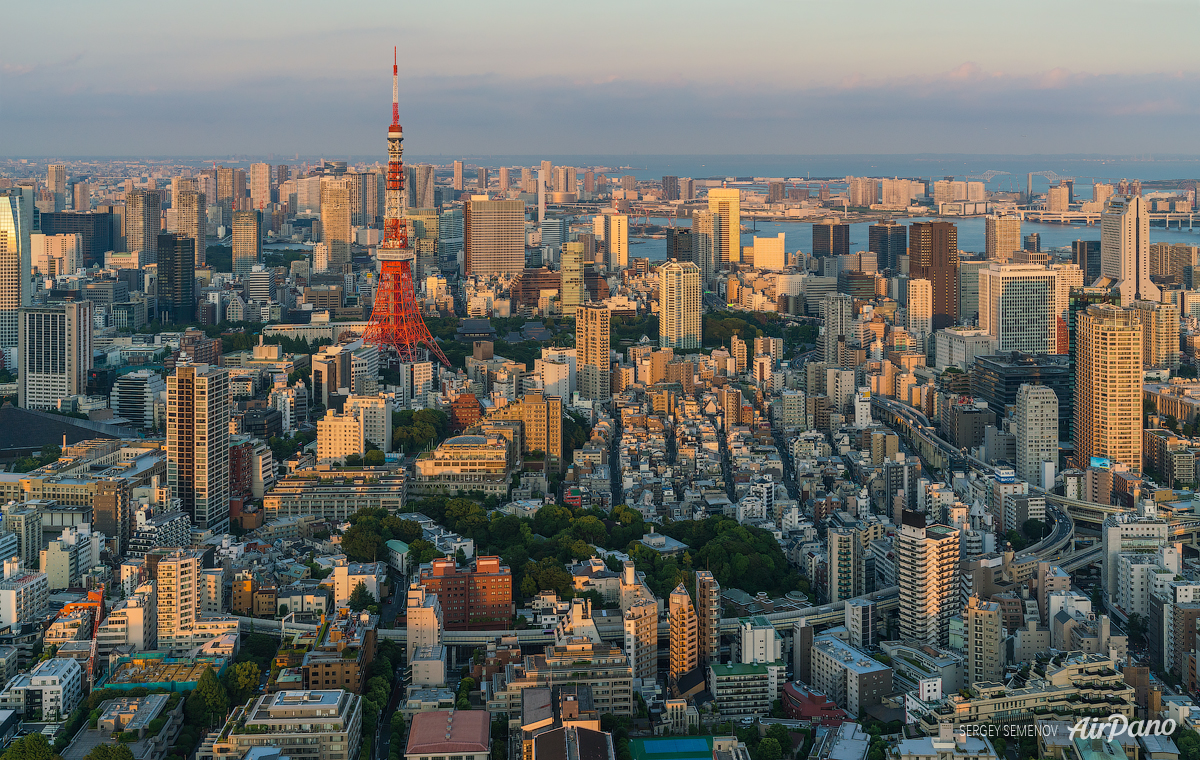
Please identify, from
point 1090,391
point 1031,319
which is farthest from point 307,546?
point 1031,319

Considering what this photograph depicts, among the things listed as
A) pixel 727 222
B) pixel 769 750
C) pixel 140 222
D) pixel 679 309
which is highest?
pixel 727 222

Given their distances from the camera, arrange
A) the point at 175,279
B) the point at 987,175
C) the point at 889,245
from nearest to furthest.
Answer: the point at 175,279 → the point at 889,245 → the point at 987,175

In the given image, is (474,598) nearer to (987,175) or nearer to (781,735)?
(781,735)

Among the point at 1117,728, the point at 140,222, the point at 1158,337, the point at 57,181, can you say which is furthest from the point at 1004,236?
the point at 57,181

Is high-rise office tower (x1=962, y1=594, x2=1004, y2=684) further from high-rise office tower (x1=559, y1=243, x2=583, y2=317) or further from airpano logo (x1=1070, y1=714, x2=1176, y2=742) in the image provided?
high-rise office tower (x1=559, y1=243, x2=583, y2=317)

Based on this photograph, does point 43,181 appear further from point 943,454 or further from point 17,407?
point 943,454

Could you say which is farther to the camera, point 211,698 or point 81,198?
point 81,198

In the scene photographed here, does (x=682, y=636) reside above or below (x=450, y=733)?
above
